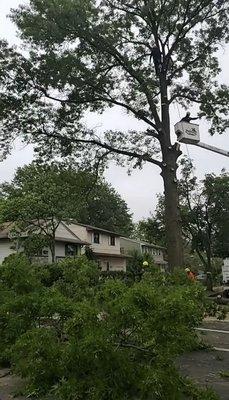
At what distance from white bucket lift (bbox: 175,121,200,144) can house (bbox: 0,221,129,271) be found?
19774mm

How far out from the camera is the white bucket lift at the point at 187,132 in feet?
38.6

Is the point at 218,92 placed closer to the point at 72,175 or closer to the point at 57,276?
Answer: the point at 72,175

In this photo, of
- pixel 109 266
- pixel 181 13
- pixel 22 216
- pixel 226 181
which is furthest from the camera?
pixel 109 266

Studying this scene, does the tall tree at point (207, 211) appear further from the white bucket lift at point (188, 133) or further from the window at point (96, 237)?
the white bucket lift at point (188, 133)

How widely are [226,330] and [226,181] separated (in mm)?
23347

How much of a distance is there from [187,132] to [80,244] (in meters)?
26.4

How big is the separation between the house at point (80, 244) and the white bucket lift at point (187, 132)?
19.8 m

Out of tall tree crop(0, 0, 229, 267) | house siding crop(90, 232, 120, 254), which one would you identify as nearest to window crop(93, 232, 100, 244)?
house siding crop(90, 232, 120, 254)

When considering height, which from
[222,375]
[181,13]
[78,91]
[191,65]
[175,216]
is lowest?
[222,375]

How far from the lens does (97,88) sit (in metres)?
15.4

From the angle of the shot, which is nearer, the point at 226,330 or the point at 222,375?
the point at 222,375

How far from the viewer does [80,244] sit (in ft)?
122

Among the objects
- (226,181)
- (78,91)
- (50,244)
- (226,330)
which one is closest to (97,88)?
(78,91)

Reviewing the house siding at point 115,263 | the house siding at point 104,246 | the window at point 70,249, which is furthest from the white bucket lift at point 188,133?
the house siding at point 115,263
